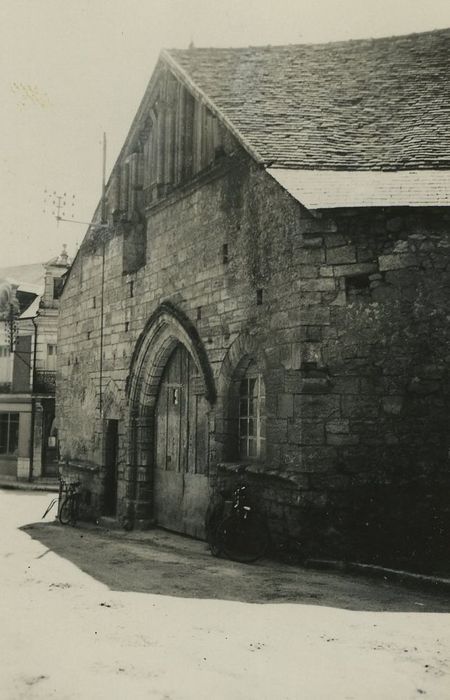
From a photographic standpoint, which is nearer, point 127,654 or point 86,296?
point 127,654

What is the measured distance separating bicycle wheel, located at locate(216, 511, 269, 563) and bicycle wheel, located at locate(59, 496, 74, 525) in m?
5.62

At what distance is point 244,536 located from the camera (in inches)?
305

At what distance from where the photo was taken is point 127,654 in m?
4.30

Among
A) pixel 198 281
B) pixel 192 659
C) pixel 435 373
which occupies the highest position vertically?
pixel 198 281

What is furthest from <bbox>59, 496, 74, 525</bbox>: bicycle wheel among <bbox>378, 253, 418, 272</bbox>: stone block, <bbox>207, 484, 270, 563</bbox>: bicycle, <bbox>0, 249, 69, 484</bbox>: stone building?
<bbox>0, 249, 69, 484</bbox>: stone building

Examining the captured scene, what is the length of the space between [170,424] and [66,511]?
3553 millimetres

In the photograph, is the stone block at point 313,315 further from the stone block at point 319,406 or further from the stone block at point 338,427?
the stone block at point 338,427

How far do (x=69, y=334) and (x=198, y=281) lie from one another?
5570mm

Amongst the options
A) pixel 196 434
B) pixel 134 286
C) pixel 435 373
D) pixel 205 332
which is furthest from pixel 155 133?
pixel 435 373

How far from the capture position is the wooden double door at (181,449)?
978cm

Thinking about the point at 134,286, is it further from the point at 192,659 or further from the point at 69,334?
the point at 192,659

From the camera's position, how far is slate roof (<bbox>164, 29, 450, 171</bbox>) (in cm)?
833

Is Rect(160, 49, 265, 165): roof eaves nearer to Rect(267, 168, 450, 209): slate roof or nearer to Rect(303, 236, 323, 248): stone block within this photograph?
Rect(267, 168, 450, 209): slate roof

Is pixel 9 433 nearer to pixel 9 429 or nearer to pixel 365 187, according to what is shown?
pixel 9 429
